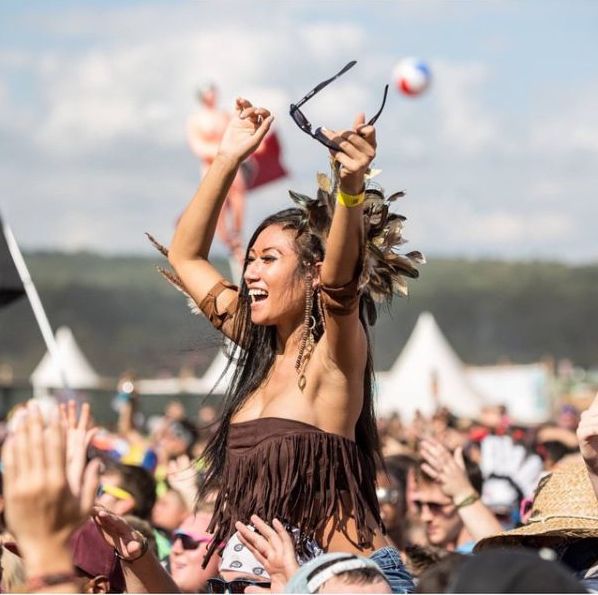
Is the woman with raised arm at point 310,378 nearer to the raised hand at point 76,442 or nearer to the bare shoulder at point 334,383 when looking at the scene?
the bare shoulder at point 334,383

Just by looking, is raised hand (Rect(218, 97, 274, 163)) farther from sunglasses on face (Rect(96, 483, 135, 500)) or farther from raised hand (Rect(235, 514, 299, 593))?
sunglasses on face (Rect(96, 483, 135, 500))

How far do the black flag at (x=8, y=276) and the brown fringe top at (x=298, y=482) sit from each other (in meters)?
2.92

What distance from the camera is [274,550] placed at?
3.19 metres

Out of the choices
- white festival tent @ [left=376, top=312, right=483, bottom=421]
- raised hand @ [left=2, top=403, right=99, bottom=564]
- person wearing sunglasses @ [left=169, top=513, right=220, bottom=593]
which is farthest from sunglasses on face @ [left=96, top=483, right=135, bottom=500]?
white festival tent @ [left=376, top=312, right=483, bottom=421]

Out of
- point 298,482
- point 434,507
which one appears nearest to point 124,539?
point 298,482

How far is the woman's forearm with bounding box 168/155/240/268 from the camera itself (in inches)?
163

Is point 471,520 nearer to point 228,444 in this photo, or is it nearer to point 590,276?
point 228,444

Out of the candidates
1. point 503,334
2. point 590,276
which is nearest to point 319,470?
point 503,334

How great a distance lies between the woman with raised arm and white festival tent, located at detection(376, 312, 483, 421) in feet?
56.9

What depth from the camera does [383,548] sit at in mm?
3689

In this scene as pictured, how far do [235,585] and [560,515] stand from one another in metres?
0.93

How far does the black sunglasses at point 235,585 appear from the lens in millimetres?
3607

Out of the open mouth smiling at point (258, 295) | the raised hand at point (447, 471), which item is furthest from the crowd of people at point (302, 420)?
the raised hand at point (447, 471)

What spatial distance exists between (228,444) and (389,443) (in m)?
6.75
